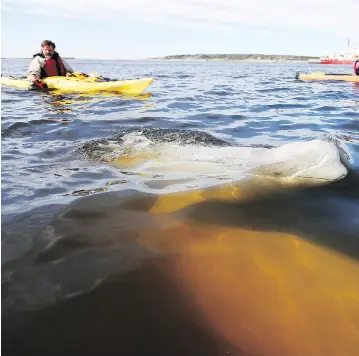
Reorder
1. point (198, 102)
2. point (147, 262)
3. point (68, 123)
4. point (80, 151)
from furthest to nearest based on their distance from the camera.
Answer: point (198, 102) < point (68, 123) < point (80, 151) < point (147, 262)

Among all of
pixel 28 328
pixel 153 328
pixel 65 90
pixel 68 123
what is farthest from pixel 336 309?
pixel 65 90

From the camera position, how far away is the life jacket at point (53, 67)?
13.4m

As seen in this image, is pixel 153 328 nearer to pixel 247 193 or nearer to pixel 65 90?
pixel 247 193

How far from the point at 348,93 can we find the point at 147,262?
13887 mm

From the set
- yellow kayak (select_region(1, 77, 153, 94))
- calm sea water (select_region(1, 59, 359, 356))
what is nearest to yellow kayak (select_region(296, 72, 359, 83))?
yellow kayak (select_region(1, 77, 153, 94))

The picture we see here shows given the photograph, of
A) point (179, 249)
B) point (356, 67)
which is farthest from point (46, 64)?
point (356, 67)

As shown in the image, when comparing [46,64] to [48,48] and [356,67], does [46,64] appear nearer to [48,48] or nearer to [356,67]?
Result: [48,48]

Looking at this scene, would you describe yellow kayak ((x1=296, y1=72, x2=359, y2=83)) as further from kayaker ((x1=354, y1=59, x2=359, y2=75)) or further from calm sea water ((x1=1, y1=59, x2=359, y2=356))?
calm sea water ((x1=1, y1=59, x2=359, y2=356))

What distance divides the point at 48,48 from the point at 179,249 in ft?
40.7

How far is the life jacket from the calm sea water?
8713mm

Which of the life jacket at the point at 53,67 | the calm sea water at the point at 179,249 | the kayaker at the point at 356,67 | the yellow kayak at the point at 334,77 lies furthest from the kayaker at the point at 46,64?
the kayaker at the point at 356,67

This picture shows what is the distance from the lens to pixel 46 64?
1340 centimetres

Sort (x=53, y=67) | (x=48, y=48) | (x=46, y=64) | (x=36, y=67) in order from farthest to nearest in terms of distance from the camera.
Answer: (x=53, y=67)
(x=46, y=64)
(x=36, y=67)
(x=48, y=48)

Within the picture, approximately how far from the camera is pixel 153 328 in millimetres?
1866
